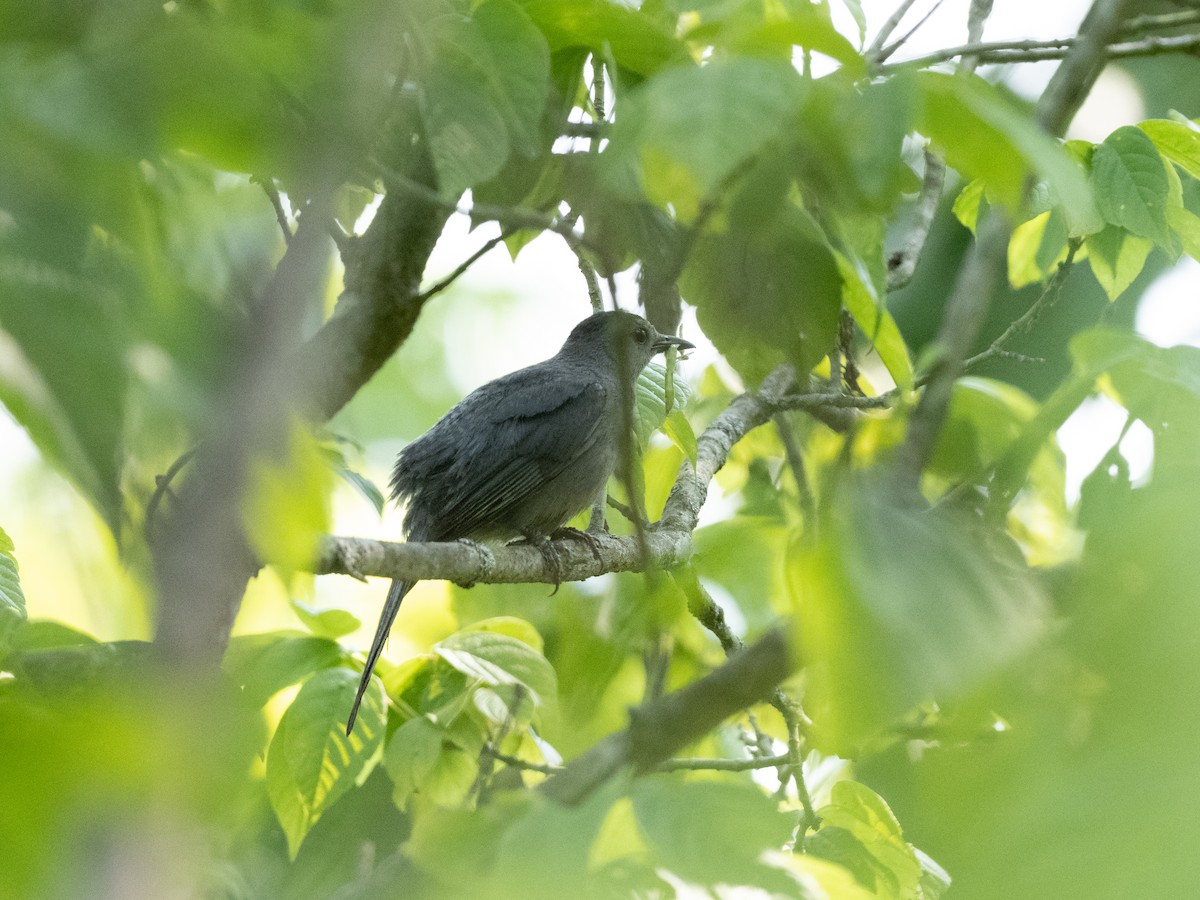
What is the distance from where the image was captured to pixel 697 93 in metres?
1.17

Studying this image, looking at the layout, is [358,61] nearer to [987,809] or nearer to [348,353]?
[987,809]

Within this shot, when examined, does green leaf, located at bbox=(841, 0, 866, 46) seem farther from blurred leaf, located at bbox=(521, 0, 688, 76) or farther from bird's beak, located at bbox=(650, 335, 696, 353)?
bird's beak, located at bbox=(650, 335, 696, 353)

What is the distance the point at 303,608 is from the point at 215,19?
258 centimetres

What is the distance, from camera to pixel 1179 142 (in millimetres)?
2775

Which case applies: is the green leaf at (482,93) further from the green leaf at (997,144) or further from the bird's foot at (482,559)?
the bird's foot at (482,559)

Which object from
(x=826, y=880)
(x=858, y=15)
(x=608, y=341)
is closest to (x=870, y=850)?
(x=826, y=880)

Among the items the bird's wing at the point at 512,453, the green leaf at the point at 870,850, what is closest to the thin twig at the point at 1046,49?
the green leaf at the point at 870,850

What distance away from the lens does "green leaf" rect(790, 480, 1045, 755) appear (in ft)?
2.49

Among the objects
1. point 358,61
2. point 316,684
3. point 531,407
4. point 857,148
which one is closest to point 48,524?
point 358,61

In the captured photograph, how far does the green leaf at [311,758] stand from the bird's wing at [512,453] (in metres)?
2.54

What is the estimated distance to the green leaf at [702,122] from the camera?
3.60 ft

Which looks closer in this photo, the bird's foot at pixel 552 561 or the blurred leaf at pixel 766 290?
the blurred leaf at pixel 766 290

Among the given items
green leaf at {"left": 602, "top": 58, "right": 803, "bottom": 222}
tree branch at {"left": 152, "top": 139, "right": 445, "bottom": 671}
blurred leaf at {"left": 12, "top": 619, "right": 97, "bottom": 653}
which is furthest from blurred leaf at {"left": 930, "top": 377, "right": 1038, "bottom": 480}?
tree branch at {"left": 152, "top": 139, "right": 445, "bottom": 671}

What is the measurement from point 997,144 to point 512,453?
471 cm
